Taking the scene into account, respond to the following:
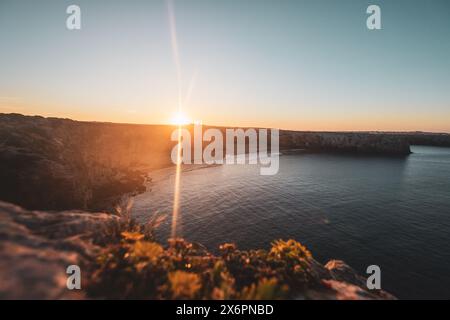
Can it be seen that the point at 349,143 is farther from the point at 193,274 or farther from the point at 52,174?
the point at 193,274

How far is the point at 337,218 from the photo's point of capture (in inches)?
1374

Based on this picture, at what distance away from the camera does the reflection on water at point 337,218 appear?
23484 mm

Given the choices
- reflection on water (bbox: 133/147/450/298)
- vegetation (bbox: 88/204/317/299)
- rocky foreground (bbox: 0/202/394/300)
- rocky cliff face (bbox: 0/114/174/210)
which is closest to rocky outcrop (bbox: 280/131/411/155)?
reflection on water (bbox: 133/147/450/298)

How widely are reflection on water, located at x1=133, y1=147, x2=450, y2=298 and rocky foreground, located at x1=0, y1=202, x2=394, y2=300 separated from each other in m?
16.1

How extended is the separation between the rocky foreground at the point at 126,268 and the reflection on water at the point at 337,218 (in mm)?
16100

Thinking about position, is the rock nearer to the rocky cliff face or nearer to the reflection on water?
the rocky cliff face

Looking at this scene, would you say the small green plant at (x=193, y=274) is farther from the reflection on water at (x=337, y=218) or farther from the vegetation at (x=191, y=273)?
the reflection on water at (x=337, y=218)

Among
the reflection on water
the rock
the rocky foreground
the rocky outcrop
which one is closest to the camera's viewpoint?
the rock

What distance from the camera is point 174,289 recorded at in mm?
8203

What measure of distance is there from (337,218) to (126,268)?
3485 centimetres

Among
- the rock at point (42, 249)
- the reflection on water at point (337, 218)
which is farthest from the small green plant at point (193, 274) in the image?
the reflection on water at point (337, 218)

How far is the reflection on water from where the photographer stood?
23.5 m

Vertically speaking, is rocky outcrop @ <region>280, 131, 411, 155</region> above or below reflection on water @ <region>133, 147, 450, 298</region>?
above
